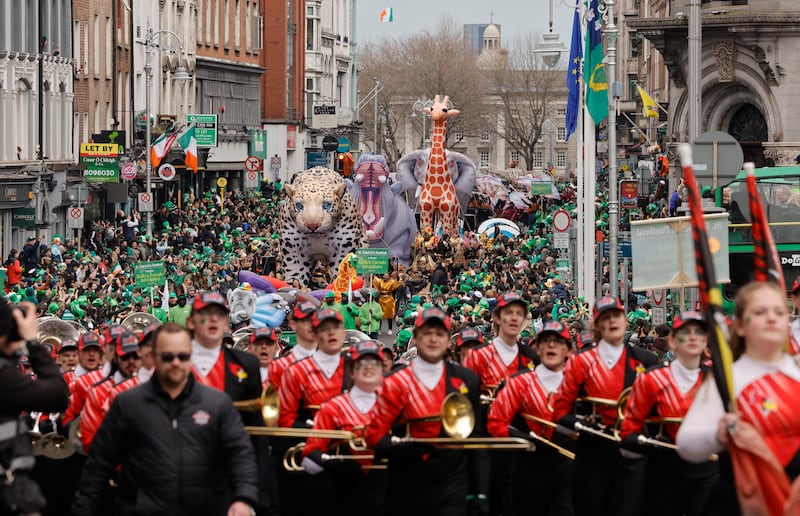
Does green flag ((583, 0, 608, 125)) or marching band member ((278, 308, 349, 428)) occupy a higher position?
green flag ((583, 0, 608, 125))

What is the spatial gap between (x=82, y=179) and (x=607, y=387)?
151ft

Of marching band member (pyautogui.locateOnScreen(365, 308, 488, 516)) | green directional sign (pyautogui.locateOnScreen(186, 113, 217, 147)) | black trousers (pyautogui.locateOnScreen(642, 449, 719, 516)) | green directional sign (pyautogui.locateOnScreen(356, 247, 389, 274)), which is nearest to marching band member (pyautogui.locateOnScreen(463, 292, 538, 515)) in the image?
black trousers (pyautogui.locateOnScreen(642, 449, 719, 516))

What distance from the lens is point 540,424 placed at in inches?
506

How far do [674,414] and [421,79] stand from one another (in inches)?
4930

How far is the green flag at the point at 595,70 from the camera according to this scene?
31078 millimetres

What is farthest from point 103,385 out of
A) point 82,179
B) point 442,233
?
point 82,179

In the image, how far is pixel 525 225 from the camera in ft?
212

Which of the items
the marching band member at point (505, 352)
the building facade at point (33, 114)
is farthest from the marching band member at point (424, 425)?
the building facade at point (33, 114)

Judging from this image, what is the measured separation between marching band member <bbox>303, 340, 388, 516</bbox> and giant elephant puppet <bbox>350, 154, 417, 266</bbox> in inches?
1212

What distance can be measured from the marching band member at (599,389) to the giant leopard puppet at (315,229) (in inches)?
956

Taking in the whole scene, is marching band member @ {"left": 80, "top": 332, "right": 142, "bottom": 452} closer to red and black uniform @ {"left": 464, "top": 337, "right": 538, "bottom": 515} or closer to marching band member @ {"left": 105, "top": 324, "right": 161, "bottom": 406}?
marching band member @ {"left": 105, "top": 324, "right": 161, "bottom": 406}

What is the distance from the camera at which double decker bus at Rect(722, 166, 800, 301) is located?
82.8 feet

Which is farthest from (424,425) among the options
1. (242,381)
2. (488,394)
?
(488,394)

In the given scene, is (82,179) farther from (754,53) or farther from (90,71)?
(754,53)
